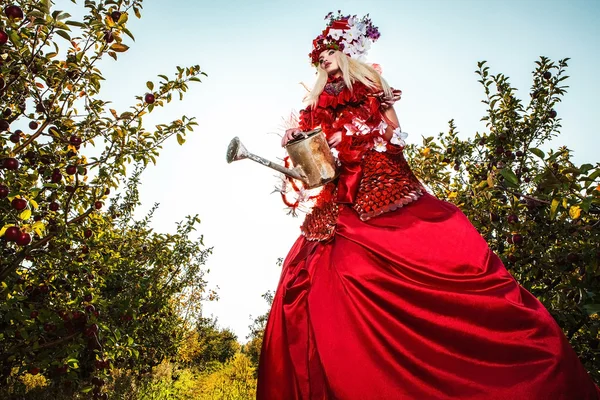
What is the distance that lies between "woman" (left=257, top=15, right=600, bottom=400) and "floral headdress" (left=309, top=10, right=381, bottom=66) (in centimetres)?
72

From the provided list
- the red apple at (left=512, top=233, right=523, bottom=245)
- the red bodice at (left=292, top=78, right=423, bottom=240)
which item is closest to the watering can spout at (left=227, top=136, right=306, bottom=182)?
the red bodice at (left=292, top=78, right=423, bottom=240)

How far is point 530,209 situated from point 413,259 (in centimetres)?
174

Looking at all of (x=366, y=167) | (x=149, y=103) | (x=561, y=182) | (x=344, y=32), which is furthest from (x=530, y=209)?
(x=149, y=103)

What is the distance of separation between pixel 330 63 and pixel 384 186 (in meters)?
1.10

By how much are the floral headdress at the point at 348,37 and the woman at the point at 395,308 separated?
0.72 meters

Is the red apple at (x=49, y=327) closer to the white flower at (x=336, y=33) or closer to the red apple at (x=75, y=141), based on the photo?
the red apple at (x=75, y=141)

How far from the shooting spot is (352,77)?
2572mm

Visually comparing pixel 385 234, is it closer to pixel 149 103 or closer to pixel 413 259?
pixel 413 259

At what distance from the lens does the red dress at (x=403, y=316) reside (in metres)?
1.43

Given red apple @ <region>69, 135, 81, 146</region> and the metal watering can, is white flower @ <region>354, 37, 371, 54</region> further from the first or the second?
red apple @ <region>69, 135, 81, 146</region>

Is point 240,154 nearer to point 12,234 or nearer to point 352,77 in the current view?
point 352,77

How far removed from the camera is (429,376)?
146 cm

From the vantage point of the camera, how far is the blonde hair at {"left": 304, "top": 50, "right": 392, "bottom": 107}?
2490 mm

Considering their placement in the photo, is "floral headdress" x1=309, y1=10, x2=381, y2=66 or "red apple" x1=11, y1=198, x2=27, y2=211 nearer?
"red apple" x1=11, y1=198, x2=27, y2=211
